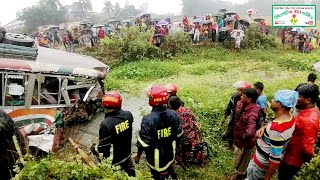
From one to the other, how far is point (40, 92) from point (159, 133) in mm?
3251

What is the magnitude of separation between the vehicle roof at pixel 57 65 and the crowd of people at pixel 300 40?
12.2 metres

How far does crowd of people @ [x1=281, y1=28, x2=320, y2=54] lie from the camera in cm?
1614

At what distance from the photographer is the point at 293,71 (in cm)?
1202

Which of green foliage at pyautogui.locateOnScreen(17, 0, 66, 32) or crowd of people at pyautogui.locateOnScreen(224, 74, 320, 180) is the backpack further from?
green foliage at pyautogui.locateOnScreen(17, 0, 66, 32)

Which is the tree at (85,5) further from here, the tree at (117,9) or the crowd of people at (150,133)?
the crowd of people at (150,133)

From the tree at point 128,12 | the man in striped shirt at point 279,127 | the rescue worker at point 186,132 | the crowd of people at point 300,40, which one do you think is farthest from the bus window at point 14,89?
the tree at point 128,12

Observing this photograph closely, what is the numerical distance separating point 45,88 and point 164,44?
368 inches

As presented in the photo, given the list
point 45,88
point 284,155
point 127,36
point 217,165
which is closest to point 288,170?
point 284,155

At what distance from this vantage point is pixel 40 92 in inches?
236

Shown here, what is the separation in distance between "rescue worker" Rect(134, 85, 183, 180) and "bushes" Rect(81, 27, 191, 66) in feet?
33.2

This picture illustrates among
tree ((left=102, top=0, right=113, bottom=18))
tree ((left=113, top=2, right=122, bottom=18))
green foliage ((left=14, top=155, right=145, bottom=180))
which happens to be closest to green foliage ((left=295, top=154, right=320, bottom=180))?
green foliage ((left=14, top=155, right=145, bottom=180))

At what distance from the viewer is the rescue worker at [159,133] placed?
12.2ft

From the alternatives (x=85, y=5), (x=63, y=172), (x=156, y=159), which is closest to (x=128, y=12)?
(x=85, y=5)

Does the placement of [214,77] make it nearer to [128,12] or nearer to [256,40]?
[256,40]
